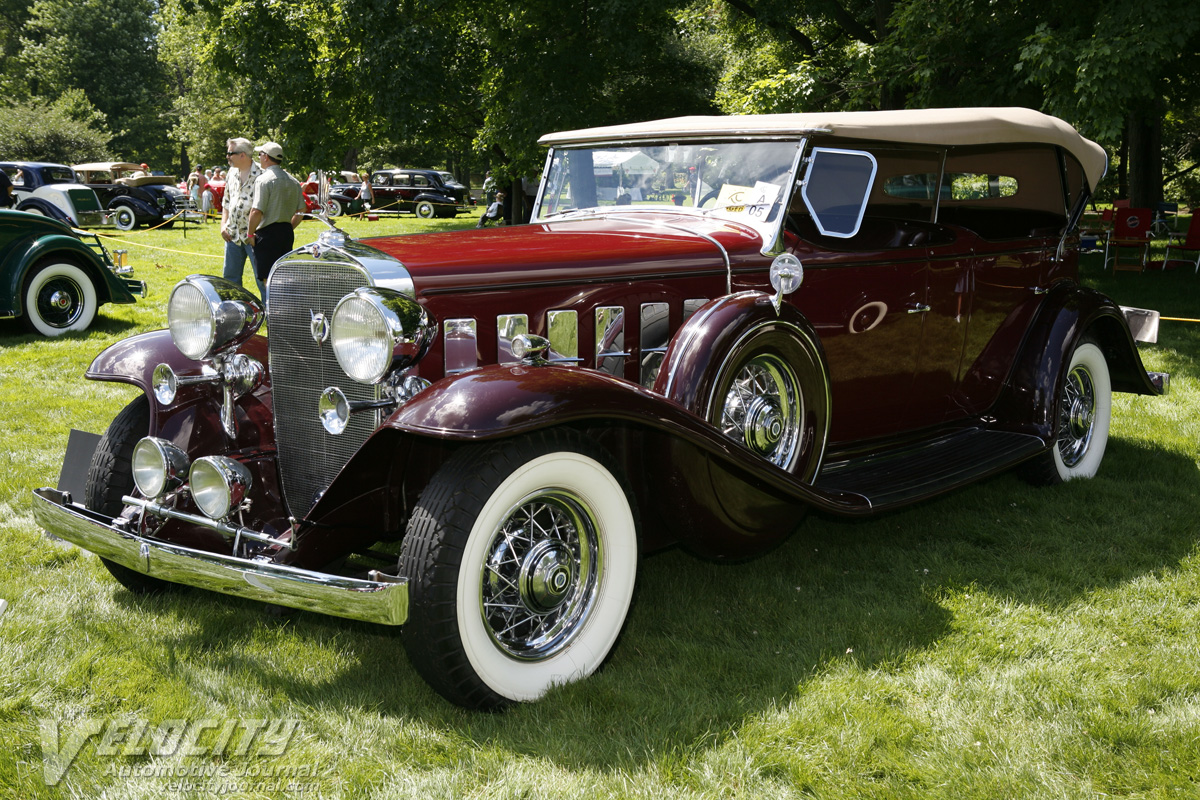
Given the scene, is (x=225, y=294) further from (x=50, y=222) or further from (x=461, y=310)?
(x=50, y=222)

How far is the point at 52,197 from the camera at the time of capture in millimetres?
20859

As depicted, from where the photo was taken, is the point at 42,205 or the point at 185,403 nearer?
the point at 185,403

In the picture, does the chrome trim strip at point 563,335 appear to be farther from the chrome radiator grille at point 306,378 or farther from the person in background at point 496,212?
the person in background at point 496,212

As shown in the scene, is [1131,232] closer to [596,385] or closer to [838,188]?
[838,188]

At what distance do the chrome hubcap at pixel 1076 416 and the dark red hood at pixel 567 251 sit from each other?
2.33m

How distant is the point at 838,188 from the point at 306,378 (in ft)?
7.93

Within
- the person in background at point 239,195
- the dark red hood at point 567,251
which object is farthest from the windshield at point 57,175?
the dark red hood at point 567,251

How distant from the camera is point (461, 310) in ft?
10.9

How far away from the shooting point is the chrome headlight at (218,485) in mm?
3072

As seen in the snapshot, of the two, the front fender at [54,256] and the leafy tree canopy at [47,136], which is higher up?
the leafy tree canopy at [47,136]

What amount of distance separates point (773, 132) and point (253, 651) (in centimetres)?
292

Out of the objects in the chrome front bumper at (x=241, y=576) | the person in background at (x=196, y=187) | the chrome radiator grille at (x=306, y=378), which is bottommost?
the chrome front bumper at (x=241, y=576)

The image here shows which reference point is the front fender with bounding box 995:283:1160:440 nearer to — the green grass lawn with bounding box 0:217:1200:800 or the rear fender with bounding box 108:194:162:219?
the green grass lawn with bounding box 0:217:1200:800

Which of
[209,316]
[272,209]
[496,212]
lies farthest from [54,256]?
[496,212]
